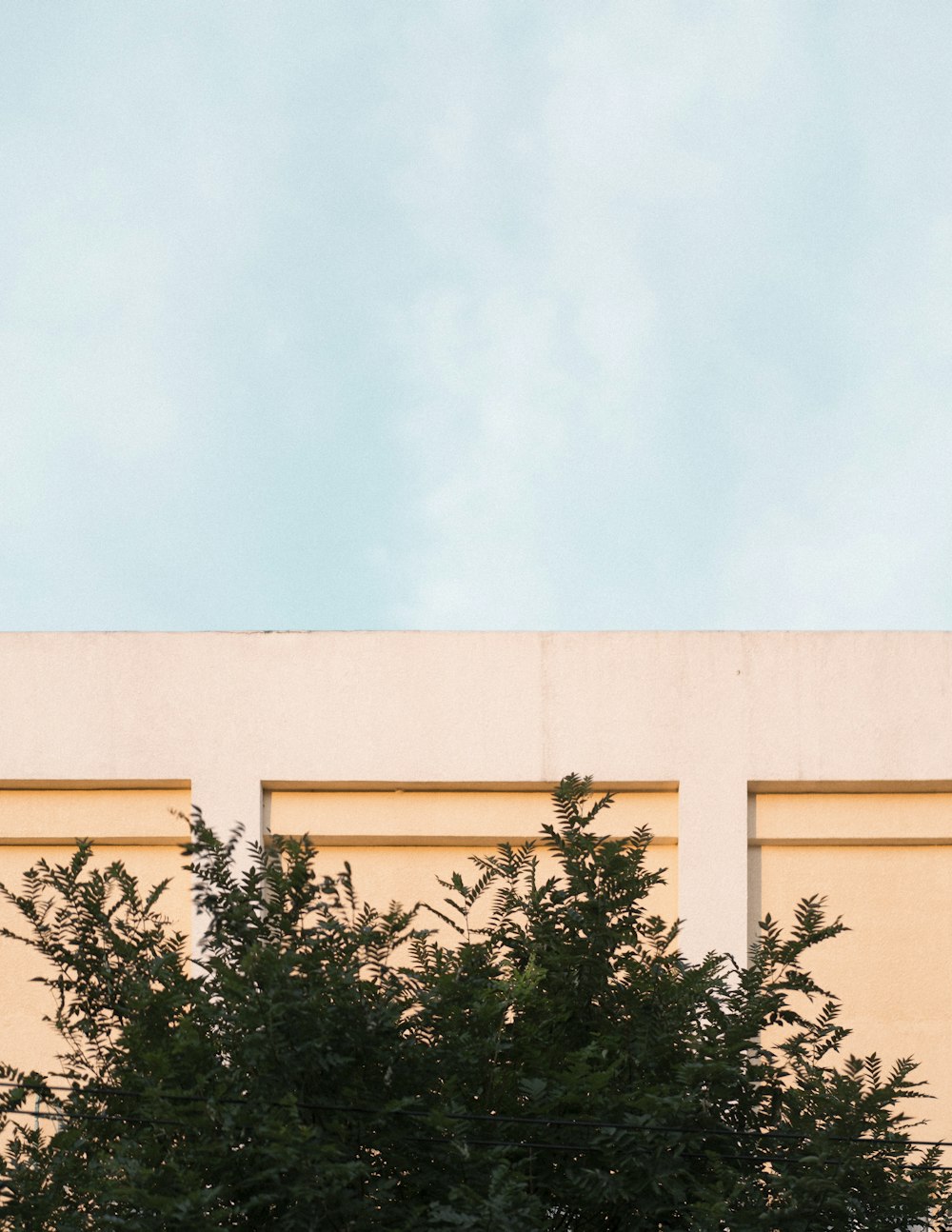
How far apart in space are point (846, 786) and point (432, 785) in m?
2.83

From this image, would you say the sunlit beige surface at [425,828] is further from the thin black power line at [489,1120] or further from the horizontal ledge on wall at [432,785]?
the thin black power line at [489,1120]

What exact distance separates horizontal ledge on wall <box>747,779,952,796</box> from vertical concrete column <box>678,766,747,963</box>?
24cm

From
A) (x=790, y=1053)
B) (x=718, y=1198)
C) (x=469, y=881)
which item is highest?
(x=469, y=881)

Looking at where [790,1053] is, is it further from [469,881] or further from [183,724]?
[183,724]

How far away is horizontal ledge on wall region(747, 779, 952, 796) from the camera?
1170 cm

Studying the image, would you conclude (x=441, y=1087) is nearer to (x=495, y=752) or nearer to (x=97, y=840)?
(x=495, y=752)

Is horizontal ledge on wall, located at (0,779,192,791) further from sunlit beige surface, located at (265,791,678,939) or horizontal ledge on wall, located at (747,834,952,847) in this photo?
horizontal ledge on wall, located at (747,834,952,847)

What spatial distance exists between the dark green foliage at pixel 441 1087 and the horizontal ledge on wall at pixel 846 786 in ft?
11.2

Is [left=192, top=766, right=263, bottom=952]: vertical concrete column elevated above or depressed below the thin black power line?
above

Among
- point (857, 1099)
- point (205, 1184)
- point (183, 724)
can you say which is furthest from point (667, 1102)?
point (183, 724)

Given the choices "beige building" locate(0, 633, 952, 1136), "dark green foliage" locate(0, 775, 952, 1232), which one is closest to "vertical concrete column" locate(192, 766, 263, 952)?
"beige building" locate(0, 633, 952, 1136)

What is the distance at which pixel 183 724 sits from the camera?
11898 mm

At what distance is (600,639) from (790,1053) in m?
4.31

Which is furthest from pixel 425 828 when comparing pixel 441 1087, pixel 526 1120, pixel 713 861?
pixel 526 1120
